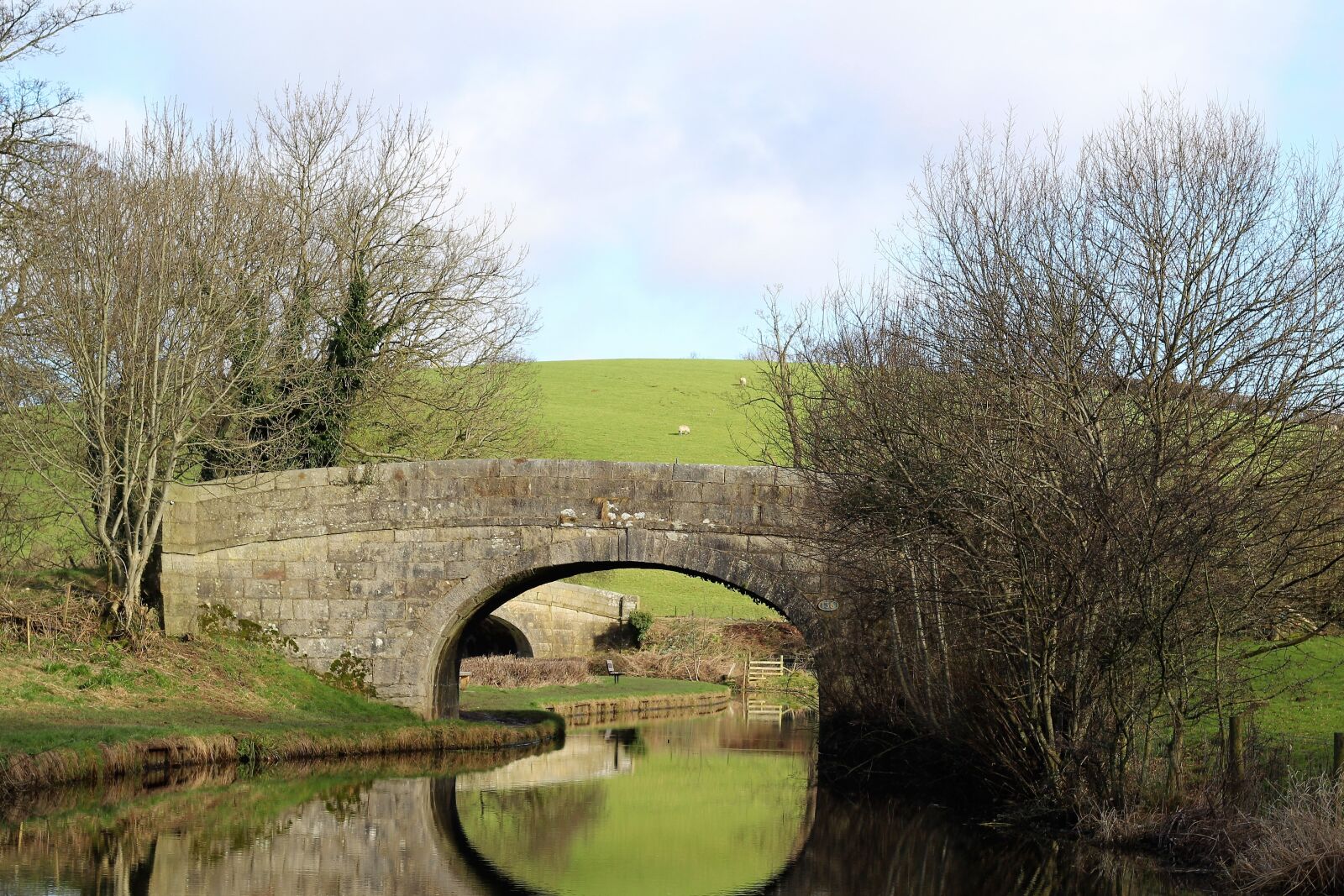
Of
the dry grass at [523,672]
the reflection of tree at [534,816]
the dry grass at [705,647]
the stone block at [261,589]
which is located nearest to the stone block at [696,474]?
the reflection of tree at [534,816]

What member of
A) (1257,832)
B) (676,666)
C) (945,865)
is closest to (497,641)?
(676,666)

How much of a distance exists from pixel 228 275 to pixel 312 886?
10216 mm

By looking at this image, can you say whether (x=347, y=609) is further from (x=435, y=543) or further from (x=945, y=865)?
(x=945, y=865)

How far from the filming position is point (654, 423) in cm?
4809

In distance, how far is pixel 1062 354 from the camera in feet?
35.0

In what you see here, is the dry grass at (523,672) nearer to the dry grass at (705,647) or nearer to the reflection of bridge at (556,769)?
the dry grass at (705,647)

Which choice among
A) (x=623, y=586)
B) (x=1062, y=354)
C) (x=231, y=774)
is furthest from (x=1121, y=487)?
(x=623, y=586)

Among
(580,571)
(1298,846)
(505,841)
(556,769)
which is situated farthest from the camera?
(580,571)

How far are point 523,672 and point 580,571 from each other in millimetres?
9789

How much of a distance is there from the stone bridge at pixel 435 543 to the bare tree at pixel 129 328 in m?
0.86

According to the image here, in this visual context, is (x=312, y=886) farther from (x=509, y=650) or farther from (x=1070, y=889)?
(x=509, y=650)

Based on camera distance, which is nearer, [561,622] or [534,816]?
[534,816]

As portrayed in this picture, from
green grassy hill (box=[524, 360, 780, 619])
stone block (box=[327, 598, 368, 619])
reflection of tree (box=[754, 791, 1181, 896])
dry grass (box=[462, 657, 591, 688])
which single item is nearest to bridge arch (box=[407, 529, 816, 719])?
stone block (box=[327, 598, 368, 619])

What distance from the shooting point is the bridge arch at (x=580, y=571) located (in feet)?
53.4
